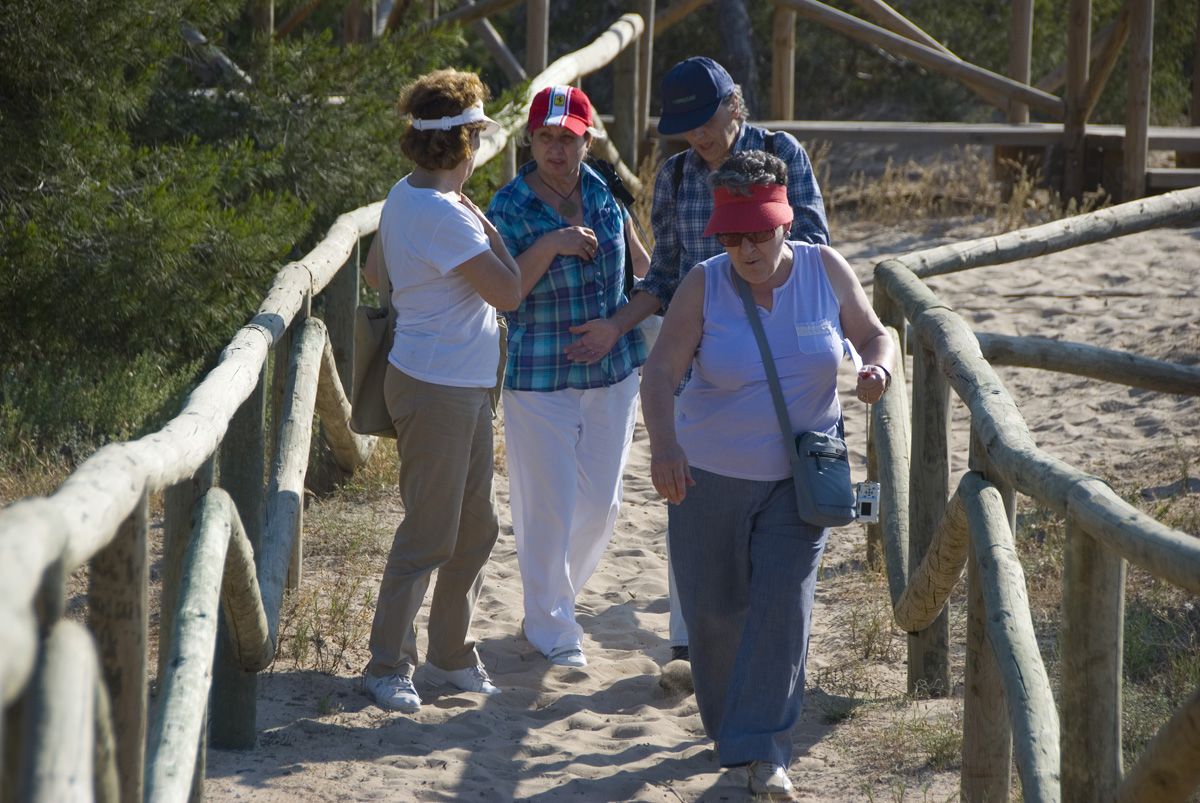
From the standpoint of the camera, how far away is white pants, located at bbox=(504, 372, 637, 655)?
4402 mm

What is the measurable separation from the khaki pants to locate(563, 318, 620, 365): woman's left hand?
1.33 ft

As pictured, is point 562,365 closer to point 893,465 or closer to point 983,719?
point 893,465

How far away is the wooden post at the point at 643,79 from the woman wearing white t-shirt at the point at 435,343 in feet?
21.0

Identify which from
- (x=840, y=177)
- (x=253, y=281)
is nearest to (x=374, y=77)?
(x=253, y=281)

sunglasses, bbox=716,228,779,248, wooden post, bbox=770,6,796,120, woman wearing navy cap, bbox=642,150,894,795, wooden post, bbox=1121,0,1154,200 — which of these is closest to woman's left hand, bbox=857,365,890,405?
woman wearing navy cap, bbox=642,150,894,795

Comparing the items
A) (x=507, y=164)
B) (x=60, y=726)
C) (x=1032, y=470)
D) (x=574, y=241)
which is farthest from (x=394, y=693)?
(x=507, y=164)

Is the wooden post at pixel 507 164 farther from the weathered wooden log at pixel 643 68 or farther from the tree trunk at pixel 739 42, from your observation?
the tree trunk at pixel 739 42

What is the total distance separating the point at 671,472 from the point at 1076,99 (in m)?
8.09

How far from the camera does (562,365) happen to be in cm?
437

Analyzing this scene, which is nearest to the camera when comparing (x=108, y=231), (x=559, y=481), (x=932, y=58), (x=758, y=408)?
(x=758, y=408)

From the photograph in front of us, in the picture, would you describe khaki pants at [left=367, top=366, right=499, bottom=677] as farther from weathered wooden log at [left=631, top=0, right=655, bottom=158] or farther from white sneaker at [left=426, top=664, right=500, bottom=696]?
weathered wooden log at [left=631, top=0, right=655, bottom=158]

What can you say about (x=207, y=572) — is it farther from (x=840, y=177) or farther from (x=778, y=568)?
(x=840, y=177)

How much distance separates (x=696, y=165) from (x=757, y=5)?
576 inches

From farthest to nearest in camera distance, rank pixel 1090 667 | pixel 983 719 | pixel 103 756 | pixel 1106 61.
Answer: pixel 1106 61
pixel 983 719
pixel 1090 667
pixel 103 756
